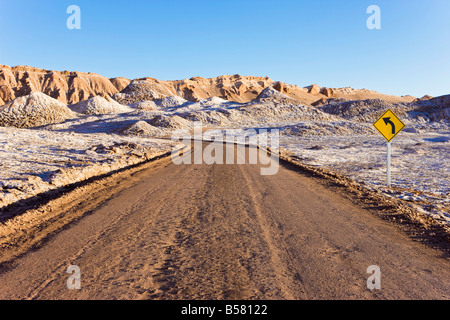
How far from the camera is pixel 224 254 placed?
14.4 feet

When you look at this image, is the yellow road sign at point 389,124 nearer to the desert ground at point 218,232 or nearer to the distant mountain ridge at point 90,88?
the desert ground at point 218,232

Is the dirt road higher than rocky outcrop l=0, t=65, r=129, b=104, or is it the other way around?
rocky outcrop l=0, t=65, r=129, b=104

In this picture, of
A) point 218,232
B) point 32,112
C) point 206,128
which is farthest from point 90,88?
point 218,232

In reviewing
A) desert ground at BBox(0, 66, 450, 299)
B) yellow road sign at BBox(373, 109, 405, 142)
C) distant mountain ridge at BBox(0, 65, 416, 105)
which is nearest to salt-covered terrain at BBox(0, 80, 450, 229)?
desert ground at BBox(0, 66, 450, 299)

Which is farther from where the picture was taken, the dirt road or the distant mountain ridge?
the distant mountain ridge

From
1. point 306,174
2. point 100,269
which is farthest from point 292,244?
point 306,174

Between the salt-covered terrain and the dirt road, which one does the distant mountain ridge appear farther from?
the dirt road

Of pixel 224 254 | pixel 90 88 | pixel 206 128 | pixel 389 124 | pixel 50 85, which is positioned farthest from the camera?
pixel 90 88

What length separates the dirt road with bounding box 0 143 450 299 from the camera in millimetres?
3449

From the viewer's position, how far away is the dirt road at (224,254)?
11.3ft

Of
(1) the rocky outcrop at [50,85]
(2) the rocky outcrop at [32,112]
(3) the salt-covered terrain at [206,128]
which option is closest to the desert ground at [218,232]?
(3) the salt-covered terrain at [206,128]

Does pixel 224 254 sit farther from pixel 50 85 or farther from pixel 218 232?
pixel 50 85

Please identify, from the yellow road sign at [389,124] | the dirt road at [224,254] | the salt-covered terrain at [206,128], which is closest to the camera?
Result: the dirt road at [224,254]

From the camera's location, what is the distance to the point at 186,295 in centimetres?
331
